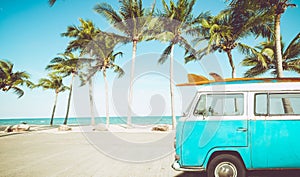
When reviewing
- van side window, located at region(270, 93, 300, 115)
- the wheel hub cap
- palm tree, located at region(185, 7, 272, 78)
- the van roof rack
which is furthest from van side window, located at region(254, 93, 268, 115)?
palm tree, located at region(185, 7, 272, 78)

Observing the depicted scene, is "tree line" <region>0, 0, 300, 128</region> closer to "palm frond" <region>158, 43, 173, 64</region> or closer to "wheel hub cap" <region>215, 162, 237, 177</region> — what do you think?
"palm frond" <region>158, 43, 173, 64</region>

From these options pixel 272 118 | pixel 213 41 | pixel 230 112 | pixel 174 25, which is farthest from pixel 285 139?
pixel 174 25

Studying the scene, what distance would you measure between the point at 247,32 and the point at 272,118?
17080mm

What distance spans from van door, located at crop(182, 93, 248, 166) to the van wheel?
0.75ft

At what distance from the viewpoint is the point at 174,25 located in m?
23.7

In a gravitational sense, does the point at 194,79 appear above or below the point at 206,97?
above

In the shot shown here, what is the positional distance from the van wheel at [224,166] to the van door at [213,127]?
23cm

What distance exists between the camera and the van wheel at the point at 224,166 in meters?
5.10

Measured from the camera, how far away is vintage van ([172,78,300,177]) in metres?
5.02

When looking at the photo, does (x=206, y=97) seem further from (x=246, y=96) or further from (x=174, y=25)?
(x=174, y=25)

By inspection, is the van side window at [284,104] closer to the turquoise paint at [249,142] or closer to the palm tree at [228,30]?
the turquoise paint at [249,142]

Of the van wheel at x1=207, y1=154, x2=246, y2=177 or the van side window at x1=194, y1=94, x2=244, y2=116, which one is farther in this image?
the van side window at x1=194, y1=94, x2=244, y2=116

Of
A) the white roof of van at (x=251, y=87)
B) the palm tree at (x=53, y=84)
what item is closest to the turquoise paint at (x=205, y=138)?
the white roof of van at (x=251, y=87)

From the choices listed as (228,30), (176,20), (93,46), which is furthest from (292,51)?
(93,46)
